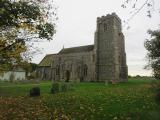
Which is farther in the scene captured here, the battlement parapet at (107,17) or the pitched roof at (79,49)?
the pitched roof at (79,49)

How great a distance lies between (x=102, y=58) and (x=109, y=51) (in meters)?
2.75

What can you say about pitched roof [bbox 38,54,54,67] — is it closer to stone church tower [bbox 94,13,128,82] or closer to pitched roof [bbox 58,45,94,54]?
pitched roof [bbox 58,45,94,54]

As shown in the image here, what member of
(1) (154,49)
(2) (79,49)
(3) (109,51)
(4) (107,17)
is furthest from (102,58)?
(1) (154,49)

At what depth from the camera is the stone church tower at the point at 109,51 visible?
56062 millimetres

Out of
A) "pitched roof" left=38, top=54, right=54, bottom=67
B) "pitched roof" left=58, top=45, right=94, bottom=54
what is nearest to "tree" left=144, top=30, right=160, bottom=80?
"pitched roof" left=58, top=45, right=94, bottom=54

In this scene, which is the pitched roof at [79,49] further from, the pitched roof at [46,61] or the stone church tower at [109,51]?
the pitched roof at [46,61]

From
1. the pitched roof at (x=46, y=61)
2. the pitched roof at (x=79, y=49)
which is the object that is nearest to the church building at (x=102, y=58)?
the pitched roof at (x=79, y=49)

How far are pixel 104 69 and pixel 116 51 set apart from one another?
578 cm

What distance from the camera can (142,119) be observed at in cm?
844

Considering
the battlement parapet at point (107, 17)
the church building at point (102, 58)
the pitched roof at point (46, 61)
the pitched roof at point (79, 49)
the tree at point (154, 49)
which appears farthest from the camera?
the pitched roof at point (46, 61)

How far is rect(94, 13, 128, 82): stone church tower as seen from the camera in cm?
5606

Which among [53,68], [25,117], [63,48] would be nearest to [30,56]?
[25,117]

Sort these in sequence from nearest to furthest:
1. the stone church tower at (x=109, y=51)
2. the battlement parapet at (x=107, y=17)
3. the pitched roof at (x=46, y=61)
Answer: the stone church tower at (x=109, y=51), the battlement parapet at (x=107, y=17), the pitched roof at (x=46, y=61)

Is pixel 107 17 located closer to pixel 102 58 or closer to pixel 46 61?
pixel 102 58
